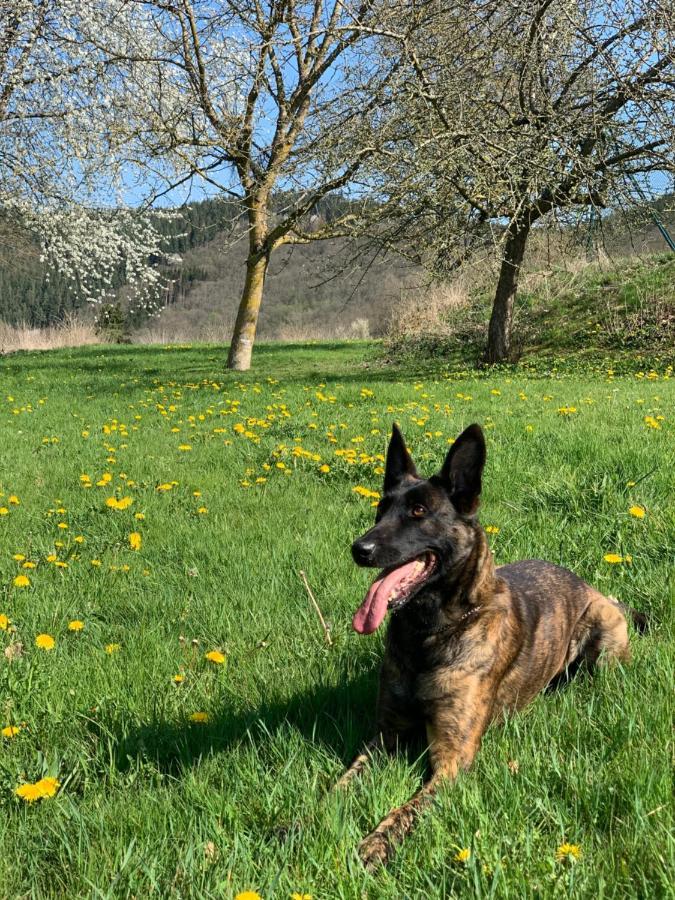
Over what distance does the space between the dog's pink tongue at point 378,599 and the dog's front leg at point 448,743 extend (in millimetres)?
427

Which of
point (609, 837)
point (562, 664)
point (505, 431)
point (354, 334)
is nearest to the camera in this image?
point (609, 837)

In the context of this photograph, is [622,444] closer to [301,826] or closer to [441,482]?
[441,482]

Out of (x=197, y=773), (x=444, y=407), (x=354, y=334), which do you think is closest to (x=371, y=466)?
(x=444, y=407)

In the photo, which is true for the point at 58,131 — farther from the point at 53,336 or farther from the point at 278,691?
the point at 278,691

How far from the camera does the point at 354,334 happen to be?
34844mm

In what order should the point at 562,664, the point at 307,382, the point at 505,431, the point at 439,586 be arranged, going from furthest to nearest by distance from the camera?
the point at 307,382, the point at 505,431, the point at 562,664, the point at 439,586

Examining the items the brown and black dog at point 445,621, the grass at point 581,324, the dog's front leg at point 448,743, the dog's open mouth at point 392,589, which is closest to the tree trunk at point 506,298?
the grass at point 581,324

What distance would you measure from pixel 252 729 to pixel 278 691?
0.28 meters

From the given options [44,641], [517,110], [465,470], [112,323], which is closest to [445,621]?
[465,470]

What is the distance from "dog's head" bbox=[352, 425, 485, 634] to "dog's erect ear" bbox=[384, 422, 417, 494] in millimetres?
116

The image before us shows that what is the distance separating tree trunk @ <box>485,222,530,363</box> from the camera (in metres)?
15.3

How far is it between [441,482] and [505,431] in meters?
4.79

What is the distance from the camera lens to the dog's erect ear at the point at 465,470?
8.51 ft

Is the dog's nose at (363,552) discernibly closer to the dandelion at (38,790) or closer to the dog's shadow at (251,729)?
the dog's shadow at (251,729)
